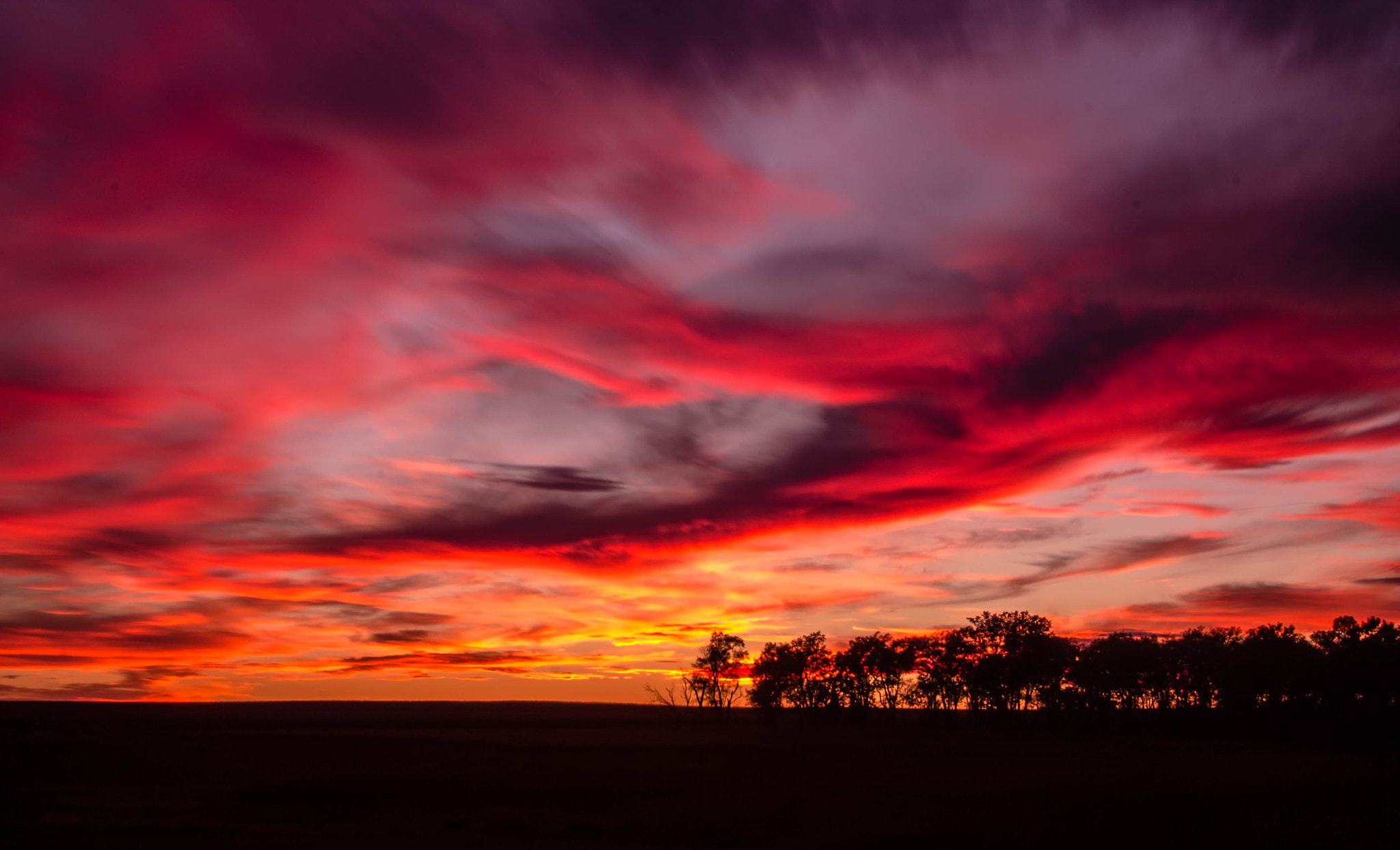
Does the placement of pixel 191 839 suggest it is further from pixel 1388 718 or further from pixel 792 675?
pixel 792 675

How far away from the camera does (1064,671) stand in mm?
139125

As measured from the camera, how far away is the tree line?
10325 centimetres

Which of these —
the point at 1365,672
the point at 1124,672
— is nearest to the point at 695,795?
the point at 1365,672

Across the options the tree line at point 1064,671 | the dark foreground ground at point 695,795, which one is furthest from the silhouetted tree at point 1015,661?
the dark foreground ground at point 695,795

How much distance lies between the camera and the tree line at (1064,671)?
103 m

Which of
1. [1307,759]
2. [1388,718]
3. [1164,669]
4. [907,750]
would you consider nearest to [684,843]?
[907,750]

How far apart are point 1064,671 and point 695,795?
355 feet

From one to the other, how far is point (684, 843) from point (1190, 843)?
2091 centimetres

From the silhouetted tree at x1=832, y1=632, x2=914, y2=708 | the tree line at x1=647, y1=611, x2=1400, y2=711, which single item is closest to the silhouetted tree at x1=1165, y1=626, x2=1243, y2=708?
the tree line at x1=647, y1=611, x2=1400, y2=711

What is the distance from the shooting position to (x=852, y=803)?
4625 centimetres

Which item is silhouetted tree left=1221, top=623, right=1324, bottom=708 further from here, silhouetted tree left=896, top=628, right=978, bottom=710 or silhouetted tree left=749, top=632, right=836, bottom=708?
silhouetted tree left=749, top=632, right=836, bottom=708

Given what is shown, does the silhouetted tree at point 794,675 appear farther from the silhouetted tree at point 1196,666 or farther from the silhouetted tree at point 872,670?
the silhouetted tree at point 1196,666

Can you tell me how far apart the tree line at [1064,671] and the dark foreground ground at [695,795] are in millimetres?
12003

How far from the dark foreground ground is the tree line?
39.4 ft
